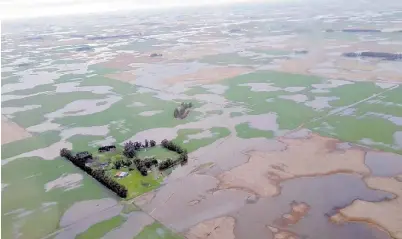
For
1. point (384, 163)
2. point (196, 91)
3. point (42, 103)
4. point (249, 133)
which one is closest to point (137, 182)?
point (249, 133)

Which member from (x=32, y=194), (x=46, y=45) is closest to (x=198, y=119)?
(x=32, y=194)

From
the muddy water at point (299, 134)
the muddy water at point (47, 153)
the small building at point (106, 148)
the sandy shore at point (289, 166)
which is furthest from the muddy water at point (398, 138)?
the muddy water at point (47, 153)

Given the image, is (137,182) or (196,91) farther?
(196,91)

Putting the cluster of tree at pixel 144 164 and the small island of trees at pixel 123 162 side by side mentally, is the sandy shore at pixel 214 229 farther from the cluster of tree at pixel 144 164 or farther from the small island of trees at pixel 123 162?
the cluster of tree at pixel 144 164

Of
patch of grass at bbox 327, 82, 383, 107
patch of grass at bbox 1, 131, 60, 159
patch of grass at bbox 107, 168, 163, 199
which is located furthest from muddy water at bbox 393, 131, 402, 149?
patch of grass at bbox 1, 131, 60, 159

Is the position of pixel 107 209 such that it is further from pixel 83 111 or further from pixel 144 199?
pixel 83 111

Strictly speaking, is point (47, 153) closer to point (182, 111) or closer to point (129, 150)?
point (129, 150)

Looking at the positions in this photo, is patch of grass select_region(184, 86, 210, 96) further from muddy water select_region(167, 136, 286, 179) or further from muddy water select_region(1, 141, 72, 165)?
muddy water select_region(1, 141, 72, 165)
